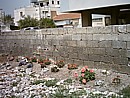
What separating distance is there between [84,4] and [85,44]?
15.4 feet

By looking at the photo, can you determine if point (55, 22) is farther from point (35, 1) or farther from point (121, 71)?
point (121, 71)

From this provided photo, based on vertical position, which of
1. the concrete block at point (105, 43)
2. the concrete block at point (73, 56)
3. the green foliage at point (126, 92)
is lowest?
the green foliage at point (126, 92)

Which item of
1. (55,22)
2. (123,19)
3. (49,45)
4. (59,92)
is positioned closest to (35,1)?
(55,22)

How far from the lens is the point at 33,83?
8203 mm

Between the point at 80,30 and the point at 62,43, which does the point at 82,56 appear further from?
the point at 62,43

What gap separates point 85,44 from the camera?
9.18 metres

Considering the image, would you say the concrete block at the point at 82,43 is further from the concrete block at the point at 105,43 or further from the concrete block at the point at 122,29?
the concrete block at the point at 122,29

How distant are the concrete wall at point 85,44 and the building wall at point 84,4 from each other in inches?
122

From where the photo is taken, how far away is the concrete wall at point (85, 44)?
25.7 feet

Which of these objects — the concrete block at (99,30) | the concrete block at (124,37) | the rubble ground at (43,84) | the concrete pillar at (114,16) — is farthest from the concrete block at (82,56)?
the concrete pillar at (114,16)

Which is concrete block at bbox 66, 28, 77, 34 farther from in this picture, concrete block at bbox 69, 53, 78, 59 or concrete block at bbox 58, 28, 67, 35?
concrete block at bbox 69, 53, 78, 59

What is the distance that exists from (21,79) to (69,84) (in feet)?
7.24

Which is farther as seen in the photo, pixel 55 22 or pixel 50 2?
pixel 50 2

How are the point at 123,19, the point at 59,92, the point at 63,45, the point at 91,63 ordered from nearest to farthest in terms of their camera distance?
1. the point at 59,92
2. the point at 91,63
3. the point at 63,45
4. the point at 123,19
